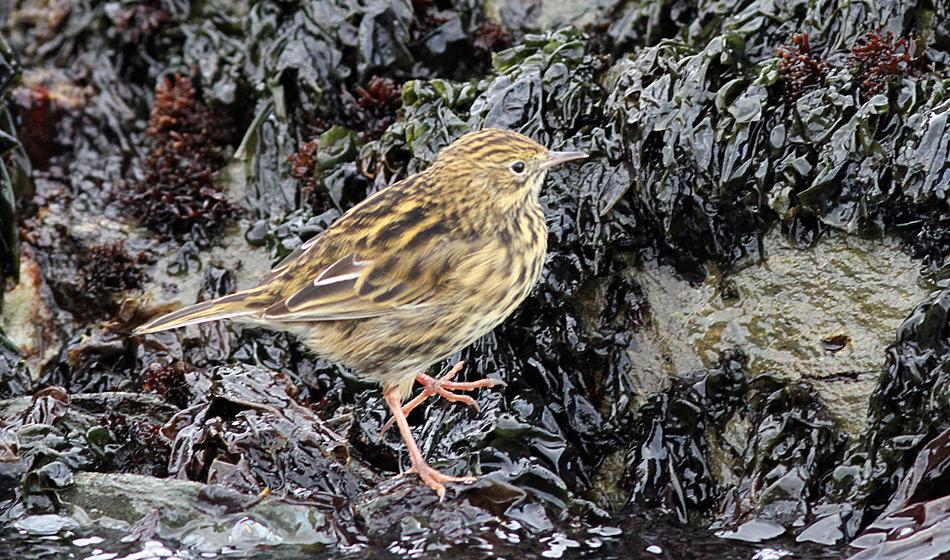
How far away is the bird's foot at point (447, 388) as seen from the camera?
663 cm

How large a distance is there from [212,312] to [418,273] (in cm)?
110

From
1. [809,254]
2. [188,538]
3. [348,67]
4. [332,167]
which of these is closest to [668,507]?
[809,254]

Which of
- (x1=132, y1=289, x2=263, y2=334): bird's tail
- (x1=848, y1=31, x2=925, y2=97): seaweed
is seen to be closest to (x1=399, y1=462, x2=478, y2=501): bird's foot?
(x1=132, y1=289, x2=263, y2=334): bird's tail

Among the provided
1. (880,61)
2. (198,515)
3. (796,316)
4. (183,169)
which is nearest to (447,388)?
(198,515)

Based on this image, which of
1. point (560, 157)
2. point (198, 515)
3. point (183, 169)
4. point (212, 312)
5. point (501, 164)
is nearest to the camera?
point (198, 515)

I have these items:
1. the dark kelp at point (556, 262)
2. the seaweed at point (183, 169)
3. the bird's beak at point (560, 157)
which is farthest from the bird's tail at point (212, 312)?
the seaweed at point (183, 169)

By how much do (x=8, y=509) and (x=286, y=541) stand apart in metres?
1.56

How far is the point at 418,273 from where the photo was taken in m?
6.20

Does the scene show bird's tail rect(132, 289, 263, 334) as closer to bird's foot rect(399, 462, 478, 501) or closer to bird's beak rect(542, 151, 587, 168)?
bird's foot rect(399, 462, 478, 501)

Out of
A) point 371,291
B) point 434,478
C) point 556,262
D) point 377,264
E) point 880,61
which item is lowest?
point 434,478

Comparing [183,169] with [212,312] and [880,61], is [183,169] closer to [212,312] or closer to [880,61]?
[212,312]

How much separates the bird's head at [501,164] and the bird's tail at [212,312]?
1302mm

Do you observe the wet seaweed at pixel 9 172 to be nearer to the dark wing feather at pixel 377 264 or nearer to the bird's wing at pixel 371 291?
the dark wing feather at pixel 377 264

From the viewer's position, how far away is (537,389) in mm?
6719
